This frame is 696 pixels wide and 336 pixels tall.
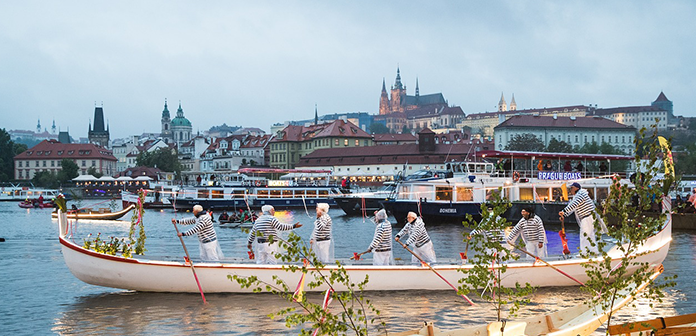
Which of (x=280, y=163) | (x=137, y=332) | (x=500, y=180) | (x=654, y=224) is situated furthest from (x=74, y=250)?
(x=280, y=163)

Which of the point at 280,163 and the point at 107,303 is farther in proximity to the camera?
the point at 280,163

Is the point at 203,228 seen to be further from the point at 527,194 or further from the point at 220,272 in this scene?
the point at 527,194

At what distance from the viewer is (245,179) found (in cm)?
8800

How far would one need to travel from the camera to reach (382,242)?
18.1m

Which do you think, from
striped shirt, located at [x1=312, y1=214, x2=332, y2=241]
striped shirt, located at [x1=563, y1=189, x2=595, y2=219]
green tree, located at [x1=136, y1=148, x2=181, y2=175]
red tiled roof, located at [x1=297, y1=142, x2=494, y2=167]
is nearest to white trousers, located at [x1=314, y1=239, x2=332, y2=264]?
striped shirt, located at [x1=312, y1=214, x2=332, y2=241]

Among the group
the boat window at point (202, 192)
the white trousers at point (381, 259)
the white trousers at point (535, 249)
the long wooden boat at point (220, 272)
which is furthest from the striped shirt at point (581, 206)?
the boat window at point (202, 192)

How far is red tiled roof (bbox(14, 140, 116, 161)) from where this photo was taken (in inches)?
5773

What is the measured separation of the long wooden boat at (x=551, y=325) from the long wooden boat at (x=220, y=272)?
5077 millimetres

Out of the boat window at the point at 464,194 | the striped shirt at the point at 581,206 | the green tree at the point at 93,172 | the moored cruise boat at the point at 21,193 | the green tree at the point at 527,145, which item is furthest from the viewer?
the green tree at the point at 93,172

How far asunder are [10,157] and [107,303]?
448 ft

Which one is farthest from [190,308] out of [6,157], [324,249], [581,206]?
[6,157]

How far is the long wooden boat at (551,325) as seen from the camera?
1070 centimetres

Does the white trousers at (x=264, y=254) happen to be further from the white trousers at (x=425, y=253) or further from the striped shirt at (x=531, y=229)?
the striped shirt at (x=531, y=229)

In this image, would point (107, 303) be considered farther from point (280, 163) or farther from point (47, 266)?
point (280, 163)
